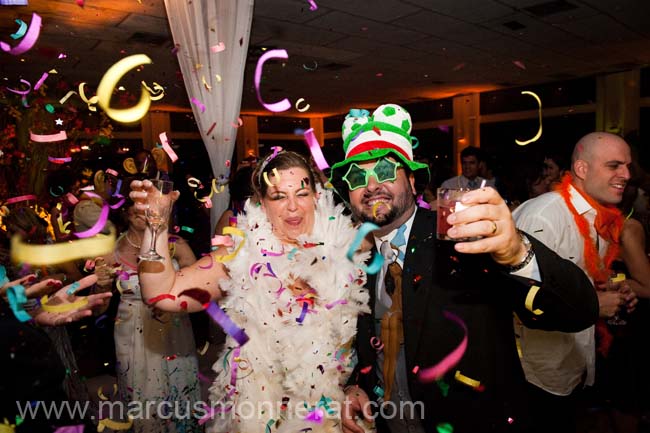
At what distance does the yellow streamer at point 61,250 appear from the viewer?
215 cm

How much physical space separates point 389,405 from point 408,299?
42 cm

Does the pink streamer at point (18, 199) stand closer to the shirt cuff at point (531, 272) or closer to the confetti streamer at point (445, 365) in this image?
the confetti streamer at point (445, 365)

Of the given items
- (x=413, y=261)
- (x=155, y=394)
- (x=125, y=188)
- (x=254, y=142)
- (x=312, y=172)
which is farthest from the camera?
(x=254, y=142)

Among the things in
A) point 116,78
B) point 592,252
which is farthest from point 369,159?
point 116,78

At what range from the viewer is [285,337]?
5.52ft

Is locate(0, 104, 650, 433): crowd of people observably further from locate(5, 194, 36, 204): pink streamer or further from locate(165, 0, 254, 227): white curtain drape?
locate(5, 194, 36, 204): pink streamer

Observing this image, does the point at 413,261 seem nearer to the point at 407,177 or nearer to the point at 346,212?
the point at 407,177

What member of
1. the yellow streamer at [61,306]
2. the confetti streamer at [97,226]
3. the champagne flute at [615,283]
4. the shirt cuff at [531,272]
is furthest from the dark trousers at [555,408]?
the confetti streamer at [97,226]

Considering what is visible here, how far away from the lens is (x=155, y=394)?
7.75ft

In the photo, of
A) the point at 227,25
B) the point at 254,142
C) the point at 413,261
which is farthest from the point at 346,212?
the point at 254,142

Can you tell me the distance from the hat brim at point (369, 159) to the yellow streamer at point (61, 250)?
57.4 inches

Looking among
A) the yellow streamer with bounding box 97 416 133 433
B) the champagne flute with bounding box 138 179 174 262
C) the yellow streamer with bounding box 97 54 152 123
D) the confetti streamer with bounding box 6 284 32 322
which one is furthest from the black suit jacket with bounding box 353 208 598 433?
the yellow streamer with bounding box 97 54 152 123

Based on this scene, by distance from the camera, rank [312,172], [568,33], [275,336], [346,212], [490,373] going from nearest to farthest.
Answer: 1. [490,373]
2. [275,336]
3. [312,172]
4. [346,212]
5. [568,33]

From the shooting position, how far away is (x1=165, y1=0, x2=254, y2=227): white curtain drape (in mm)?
2857
